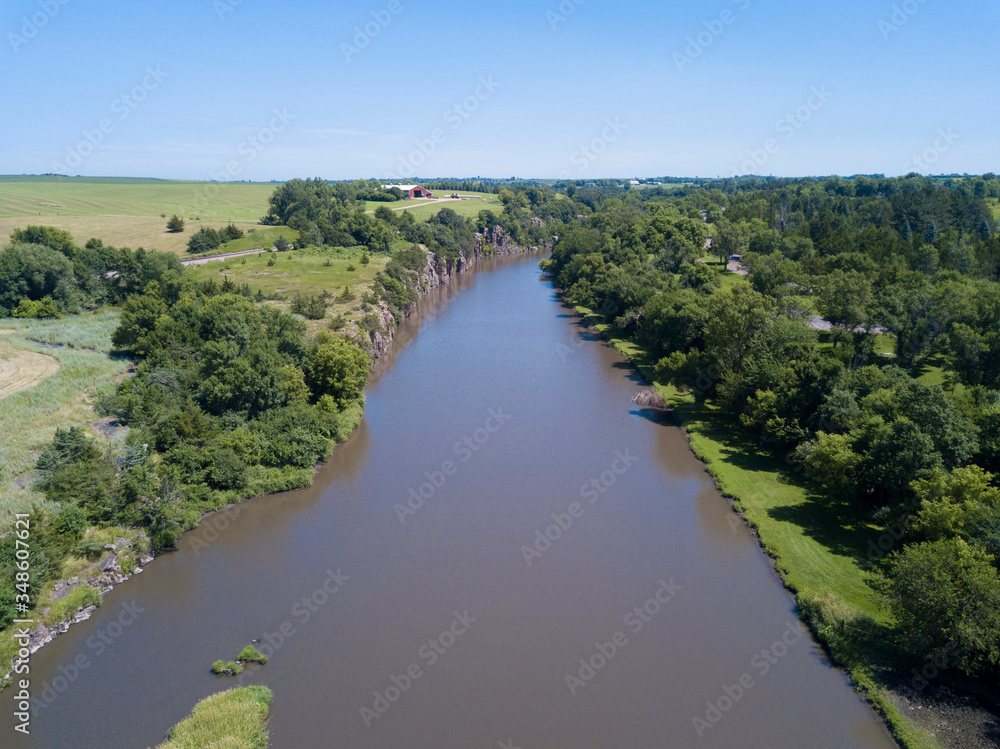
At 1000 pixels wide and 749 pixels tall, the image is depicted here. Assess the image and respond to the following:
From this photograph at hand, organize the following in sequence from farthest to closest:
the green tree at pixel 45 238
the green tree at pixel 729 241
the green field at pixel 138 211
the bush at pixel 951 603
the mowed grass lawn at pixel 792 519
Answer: the green field at pixel 138 211
the green tree at pixel 729 241
the green tree at pixel 45 238
the mowed grass lawn at pixel 792 519
the bush at pixel 951 603

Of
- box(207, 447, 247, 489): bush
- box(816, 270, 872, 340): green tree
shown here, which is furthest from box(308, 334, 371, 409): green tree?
box(816, 270, 872, 340): green tree

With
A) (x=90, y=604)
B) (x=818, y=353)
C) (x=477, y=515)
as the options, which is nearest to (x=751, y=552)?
(x=477, y=515)

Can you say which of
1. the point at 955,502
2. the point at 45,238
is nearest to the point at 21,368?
the point at 45,238

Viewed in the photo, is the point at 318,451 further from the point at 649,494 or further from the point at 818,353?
the point at 818,353

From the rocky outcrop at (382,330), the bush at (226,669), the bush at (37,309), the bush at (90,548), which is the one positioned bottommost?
the bush at (226,669)

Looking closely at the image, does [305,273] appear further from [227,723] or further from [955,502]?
[955,502]

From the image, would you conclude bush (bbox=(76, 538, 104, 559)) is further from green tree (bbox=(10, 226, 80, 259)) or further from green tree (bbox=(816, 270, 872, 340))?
green tree (bbox=(10, 226, 80, 259))

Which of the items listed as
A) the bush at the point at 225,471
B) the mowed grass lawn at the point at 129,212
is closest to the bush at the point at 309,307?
the bush at the point at 225,471

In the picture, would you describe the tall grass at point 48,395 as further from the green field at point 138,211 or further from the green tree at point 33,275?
the green field at point 138,211
